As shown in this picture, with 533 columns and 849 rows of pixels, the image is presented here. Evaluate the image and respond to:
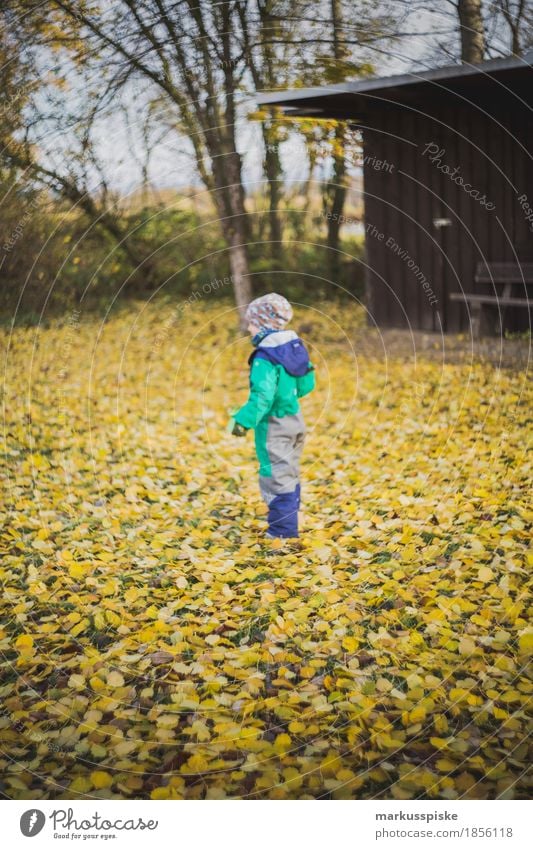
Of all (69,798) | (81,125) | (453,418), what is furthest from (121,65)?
(69,798)

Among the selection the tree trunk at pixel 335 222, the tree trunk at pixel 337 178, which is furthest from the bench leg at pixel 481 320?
the tree trunk at pixel 335 222

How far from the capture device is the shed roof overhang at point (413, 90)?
8820 mm

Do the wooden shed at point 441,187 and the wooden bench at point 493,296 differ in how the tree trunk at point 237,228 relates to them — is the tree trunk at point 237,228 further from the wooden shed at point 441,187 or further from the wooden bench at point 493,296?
the wooden bench at point 493,296

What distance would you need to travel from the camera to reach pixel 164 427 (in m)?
8.91

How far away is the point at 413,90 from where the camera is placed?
425 inches

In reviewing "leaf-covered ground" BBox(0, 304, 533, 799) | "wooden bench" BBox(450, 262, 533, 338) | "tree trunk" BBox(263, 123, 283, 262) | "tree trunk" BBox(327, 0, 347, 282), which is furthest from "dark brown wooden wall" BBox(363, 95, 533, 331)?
"leaf-covered ground" BBox(0, 304, 533, 799)

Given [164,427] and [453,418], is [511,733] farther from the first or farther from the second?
[164,427]

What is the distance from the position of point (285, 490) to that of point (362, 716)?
6.99 ft

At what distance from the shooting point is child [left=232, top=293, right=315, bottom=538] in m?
5.32

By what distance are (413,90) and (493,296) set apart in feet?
10.5

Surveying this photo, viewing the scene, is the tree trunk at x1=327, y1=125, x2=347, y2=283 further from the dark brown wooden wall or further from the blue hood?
the blue hood

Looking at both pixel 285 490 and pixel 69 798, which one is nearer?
pixel 69 798

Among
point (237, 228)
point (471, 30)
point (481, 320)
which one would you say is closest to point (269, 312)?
point (471, 30)

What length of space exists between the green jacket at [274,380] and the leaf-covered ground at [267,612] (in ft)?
3.09
